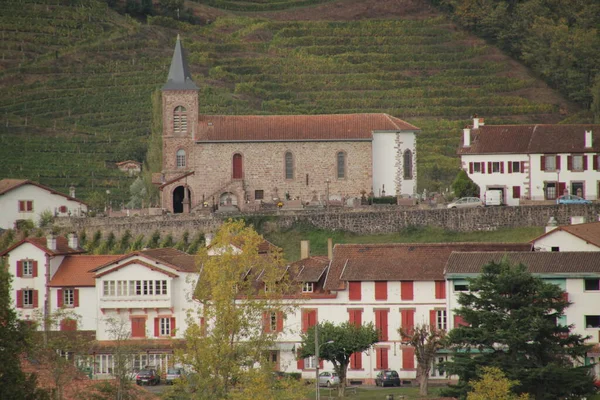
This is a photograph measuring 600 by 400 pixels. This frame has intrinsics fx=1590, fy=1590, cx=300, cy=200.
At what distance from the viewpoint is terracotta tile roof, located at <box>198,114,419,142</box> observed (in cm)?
8906

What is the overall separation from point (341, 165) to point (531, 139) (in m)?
10.6

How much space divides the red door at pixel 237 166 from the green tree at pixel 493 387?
113 ft

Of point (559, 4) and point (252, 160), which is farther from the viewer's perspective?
point (559, 4)

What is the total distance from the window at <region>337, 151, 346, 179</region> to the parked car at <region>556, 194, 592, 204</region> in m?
12.5

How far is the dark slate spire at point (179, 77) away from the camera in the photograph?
91.7m

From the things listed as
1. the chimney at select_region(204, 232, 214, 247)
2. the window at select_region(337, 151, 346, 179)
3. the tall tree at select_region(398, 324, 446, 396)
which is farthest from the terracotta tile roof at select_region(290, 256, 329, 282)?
the window at select_region(337, 151, 346, 179)

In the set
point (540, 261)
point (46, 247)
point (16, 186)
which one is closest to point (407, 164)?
point (16, 186)

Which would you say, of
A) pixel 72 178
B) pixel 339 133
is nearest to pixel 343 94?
pixel 72 178

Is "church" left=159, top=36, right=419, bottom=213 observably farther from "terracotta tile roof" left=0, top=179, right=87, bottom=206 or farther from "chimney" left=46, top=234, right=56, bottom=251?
"chimney" left=46, top=234, right=56, bottom=251

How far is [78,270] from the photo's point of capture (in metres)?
72.5

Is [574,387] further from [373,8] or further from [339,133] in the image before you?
[373,8]

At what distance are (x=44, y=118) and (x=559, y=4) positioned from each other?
4754cm

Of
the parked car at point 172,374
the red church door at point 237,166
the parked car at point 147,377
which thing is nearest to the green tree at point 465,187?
the red church door at point 237,166

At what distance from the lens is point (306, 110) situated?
376 feet
